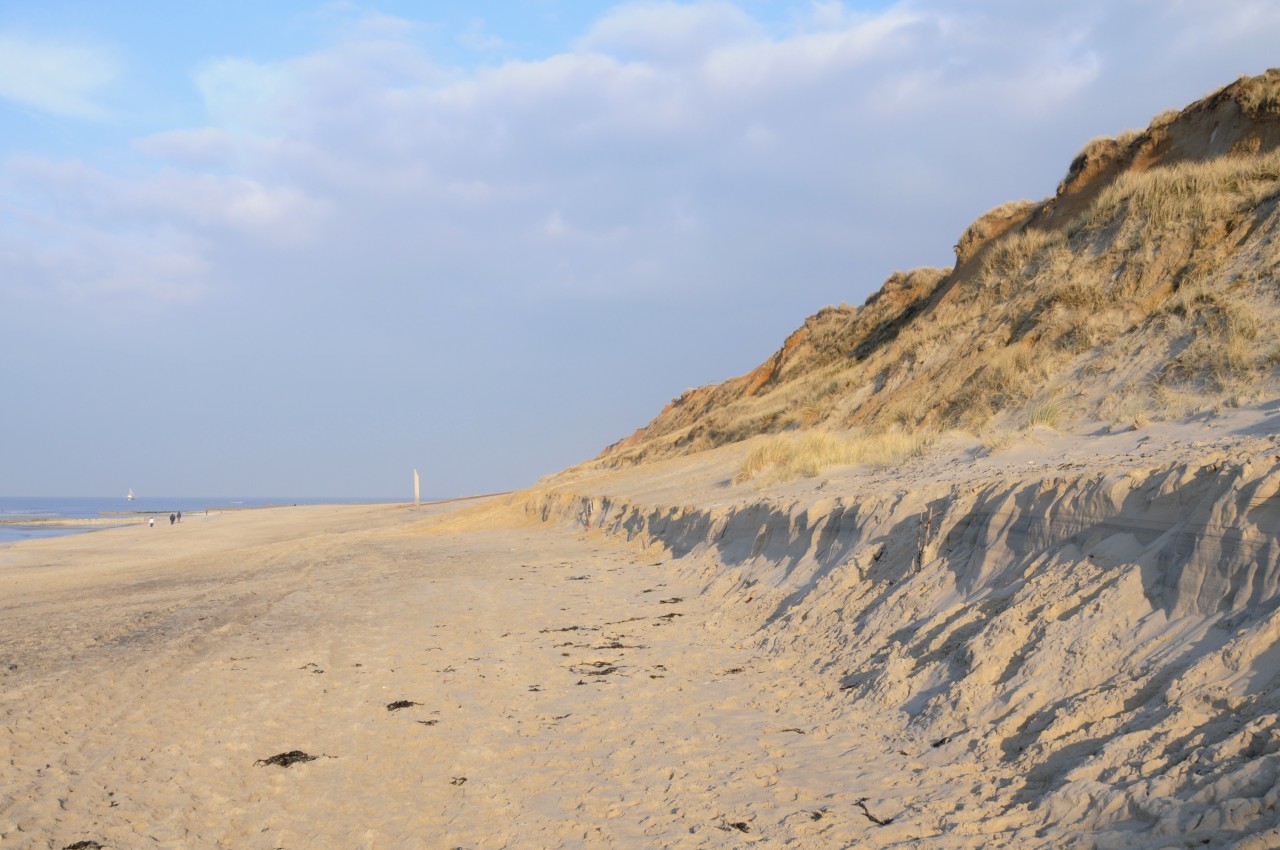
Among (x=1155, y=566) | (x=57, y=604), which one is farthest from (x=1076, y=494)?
(x=57, y=604)

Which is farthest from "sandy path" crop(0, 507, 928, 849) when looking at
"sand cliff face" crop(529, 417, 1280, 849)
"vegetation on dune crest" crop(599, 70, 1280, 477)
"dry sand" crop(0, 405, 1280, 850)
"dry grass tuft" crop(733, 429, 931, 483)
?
"vegetation on dune crest" crop(599, 70, 1280, 477)

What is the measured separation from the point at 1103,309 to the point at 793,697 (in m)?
11.4

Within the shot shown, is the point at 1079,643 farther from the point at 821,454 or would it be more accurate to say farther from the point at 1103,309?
the point at 1103,309

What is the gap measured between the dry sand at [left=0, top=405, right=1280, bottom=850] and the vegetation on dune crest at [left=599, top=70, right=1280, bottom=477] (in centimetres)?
245

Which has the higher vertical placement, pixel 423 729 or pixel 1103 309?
pixel 1103 309

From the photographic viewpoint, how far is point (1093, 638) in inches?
183

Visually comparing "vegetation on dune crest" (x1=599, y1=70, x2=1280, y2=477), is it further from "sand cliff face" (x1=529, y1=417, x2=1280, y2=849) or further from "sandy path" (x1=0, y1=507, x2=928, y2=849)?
"sandy path" (x1=0, y1=507, x2=928, y2=849)

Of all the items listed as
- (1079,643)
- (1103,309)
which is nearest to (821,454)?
(1103,309)

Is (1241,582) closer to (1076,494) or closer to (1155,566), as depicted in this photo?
(1155,566)

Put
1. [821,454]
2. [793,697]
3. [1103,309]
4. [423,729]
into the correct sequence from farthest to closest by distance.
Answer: [821,454] < [1103,309] < [793,697] < [423,729]

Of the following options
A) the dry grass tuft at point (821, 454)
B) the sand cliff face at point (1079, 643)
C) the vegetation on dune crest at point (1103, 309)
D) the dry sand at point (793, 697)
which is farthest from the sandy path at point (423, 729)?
the vegetation on dune crest at point (1103, 309)

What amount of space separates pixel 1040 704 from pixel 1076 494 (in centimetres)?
178

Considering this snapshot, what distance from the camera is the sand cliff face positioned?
3381 mm

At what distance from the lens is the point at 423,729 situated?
5.75 meters
